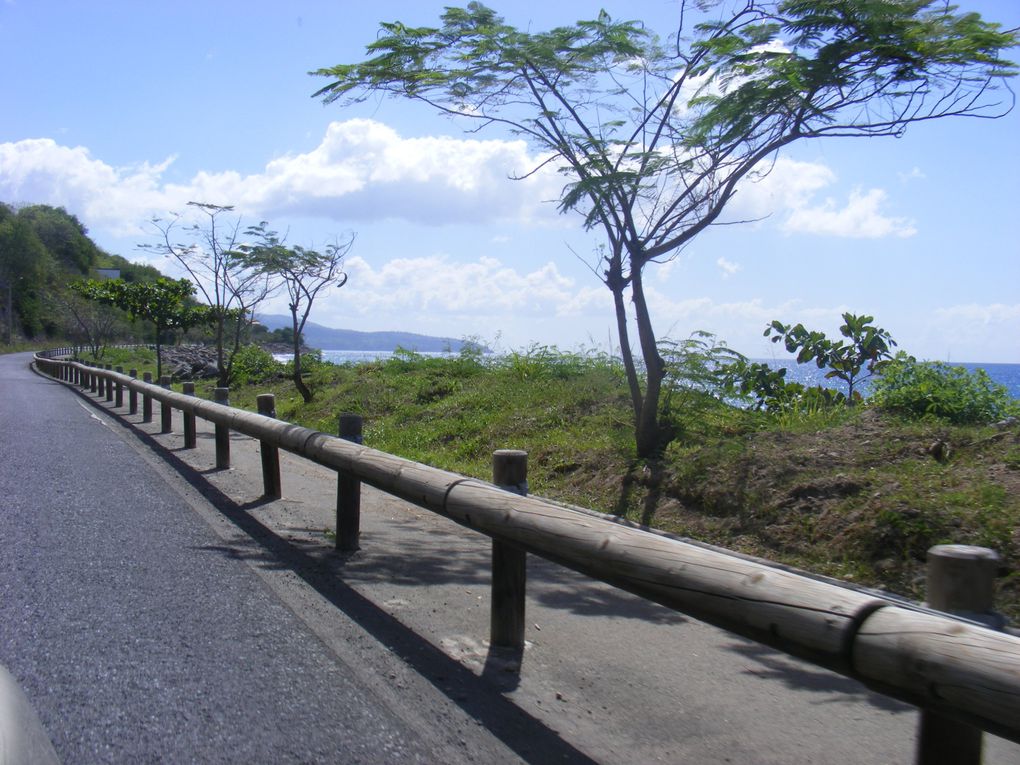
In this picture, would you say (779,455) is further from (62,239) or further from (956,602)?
(62,239)

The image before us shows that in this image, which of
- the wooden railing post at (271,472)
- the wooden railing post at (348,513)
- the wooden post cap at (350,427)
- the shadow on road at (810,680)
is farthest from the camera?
the wooden railing post at (271,472)

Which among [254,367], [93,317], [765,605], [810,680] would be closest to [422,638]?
[810,680]

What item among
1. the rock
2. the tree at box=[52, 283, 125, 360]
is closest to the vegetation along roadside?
the rock

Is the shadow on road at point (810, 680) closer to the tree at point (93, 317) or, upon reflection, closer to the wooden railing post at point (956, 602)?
the wooden railing post at point (956, 602)

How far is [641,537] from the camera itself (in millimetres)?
3371

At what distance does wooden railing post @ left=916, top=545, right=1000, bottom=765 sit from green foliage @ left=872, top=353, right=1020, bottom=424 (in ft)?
21.8

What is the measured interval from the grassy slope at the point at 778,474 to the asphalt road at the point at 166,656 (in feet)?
11.9

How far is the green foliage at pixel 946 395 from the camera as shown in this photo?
853 cm

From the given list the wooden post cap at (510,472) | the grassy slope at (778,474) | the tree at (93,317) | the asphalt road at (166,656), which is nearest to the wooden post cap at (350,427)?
the asphalt road at (166,656)

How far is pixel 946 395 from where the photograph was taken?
8.62 metres

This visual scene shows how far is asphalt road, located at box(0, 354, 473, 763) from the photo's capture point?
3279 mm

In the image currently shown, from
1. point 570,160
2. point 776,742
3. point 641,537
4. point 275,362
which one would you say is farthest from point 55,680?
point 275,362

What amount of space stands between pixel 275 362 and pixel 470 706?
23823 mm

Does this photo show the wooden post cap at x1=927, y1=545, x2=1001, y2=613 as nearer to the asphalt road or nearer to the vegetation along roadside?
the asphalt road
